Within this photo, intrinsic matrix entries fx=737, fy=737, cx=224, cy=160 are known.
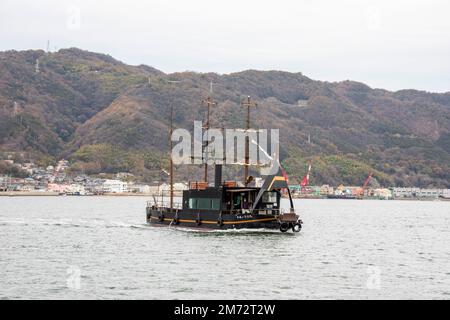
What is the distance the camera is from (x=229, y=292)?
37594 mm

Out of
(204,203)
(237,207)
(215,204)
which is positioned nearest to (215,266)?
(215,204)

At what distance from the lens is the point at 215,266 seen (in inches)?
1833

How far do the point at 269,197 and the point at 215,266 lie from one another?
2177 centimetres

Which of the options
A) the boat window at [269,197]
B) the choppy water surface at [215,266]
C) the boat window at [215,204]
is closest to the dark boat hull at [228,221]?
the boat window at [215,204]

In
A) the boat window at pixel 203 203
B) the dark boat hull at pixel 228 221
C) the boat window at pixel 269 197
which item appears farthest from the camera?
the boat window at pixel 269 197

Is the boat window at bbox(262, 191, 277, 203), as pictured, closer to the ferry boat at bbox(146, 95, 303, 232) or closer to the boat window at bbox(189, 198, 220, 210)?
the ferry boat at bbox(146, 95, 303, 232)

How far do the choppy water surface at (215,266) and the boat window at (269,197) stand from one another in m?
3.12

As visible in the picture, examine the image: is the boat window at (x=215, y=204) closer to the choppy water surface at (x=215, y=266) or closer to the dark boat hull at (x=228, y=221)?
the dark boat hull at (x=228, y=221)

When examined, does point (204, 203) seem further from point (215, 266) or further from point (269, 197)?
point (215, 266)

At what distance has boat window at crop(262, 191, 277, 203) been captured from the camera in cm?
6725

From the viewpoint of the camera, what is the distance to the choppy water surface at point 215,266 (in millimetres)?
37875
